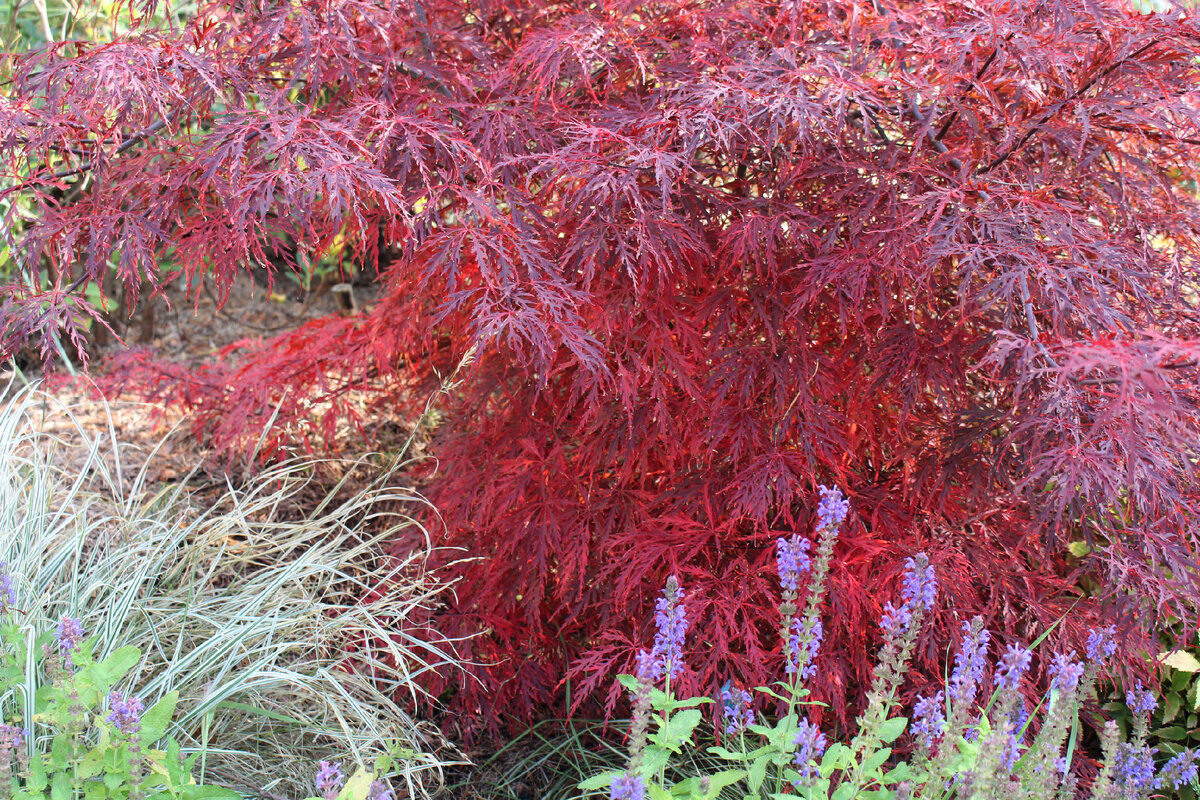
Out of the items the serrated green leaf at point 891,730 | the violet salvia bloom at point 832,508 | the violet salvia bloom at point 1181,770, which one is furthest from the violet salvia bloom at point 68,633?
the violet salvia bloom at point 1181,770

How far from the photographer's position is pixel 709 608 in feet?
7.34

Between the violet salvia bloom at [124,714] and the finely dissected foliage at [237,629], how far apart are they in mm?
431

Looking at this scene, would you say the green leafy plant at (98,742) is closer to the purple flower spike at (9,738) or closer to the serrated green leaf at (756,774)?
the purple flower spike at (9,738)

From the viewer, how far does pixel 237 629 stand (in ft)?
7.82

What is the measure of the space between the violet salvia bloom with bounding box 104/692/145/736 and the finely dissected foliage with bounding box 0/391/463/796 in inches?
17.0

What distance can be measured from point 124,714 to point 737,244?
1.45 m

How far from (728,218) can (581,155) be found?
0.56m

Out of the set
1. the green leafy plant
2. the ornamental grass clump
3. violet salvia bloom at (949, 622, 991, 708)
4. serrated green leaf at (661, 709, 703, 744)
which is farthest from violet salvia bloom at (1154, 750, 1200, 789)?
the green leafy plant

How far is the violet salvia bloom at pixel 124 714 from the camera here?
158 cm

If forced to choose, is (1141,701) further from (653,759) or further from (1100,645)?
(653,759)

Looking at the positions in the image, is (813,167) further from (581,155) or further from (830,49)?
(581,155)

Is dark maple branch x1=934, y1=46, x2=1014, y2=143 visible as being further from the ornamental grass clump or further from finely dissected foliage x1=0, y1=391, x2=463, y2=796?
finely dissected foliage x1=0, y1=391, x2=463, y2=796

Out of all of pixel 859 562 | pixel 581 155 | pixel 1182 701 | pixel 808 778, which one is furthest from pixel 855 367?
pixel 1182 701

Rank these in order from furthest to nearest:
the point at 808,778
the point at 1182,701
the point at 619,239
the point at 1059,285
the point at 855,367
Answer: the point at 1182,701 < the point at 855,367 < the point at 619,239 < the point at 1059,285 < the point at 808,778
